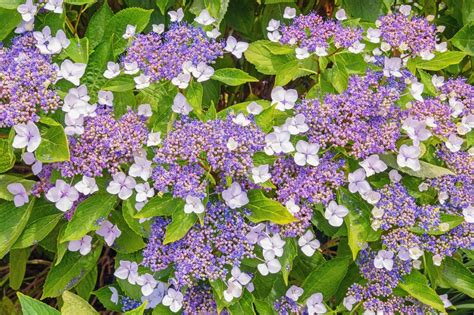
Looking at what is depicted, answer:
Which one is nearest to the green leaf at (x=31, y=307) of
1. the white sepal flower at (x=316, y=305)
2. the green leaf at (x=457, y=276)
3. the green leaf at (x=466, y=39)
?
the white sepal flower at (x=316, y=305)

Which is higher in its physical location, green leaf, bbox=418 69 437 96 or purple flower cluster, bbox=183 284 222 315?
green leaf, bbox=418 69 437 96

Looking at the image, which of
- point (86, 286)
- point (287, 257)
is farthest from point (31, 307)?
point (287, 257)

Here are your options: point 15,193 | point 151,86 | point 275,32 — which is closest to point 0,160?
point 15,193

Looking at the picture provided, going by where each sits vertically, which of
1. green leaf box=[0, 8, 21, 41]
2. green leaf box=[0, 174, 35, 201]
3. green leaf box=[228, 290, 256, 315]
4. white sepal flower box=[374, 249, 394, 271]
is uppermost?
green leaf box=[0, 8, 21, 41]

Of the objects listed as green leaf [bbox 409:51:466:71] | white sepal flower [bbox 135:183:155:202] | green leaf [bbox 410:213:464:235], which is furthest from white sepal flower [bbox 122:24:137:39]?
green leaf [bbox 410:213:464:235]

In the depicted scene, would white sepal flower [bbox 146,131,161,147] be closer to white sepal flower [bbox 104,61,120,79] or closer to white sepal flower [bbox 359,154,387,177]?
white sepal flower [bbox 104,61,120,79]

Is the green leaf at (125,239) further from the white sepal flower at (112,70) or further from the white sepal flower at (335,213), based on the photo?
the white sepal flower at (335,213)
